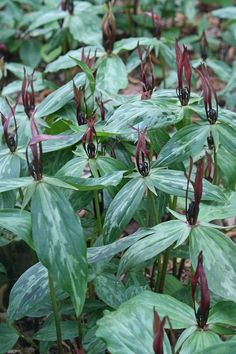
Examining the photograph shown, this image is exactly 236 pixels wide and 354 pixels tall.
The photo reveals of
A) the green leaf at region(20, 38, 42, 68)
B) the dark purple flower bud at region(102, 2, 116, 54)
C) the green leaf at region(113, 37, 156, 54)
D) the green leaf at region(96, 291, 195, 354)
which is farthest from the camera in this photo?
the green leaf at region(20, 38, 42, 68)

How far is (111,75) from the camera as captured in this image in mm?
1699

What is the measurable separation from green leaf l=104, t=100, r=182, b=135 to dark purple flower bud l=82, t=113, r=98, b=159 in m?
0.04

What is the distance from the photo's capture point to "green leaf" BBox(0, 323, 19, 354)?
50.4 inches

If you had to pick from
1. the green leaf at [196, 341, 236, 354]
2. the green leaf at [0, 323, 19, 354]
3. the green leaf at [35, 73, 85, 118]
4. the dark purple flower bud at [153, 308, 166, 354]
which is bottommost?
the green leaf at [0, 323, 19, 354]

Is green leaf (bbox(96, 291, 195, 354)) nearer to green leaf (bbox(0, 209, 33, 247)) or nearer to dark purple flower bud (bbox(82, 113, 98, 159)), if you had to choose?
green leaf (bbox(0, 209, 33, 247))

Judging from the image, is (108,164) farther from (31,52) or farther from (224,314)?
(31,52)

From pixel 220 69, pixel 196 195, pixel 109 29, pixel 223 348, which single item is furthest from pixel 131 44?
pixel 223 348

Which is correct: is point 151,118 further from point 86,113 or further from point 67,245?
point 67,245

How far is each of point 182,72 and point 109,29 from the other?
46cm

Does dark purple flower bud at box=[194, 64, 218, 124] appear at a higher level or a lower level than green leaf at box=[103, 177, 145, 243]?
higher

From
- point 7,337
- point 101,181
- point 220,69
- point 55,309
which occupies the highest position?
point 101,181

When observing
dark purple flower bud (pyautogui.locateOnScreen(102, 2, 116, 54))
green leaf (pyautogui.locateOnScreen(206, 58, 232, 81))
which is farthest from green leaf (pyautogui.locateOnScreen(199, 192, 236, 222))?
green leaf (pyautogui.locateOnScreen(206, 58, 232, 81))

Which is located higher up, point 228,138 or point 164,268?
point 228,138

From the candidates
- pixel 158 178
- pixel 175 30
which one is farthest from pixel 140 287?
pixel 175 30
